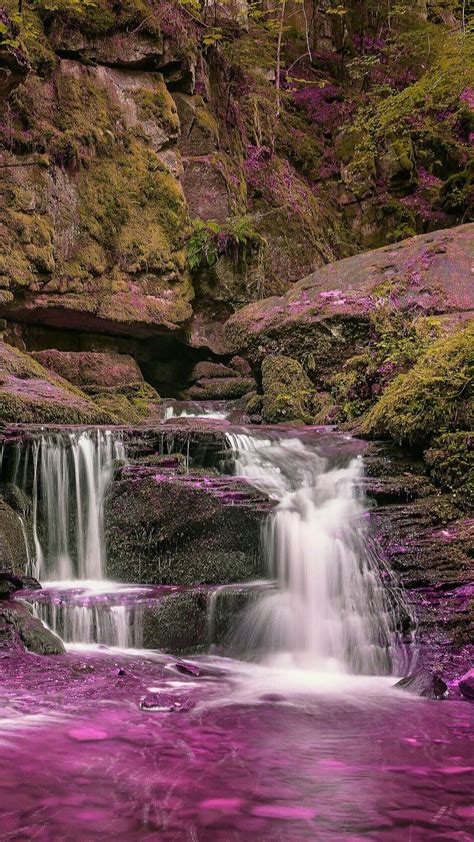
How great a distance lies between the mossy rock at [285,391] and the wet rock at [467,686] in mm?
6725

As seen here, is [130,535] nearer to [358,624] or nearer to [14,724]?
[358,624]

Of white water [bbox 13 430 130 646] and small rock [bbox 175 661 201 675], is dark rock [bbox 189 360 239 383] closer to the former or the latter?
white water [bbox 13 430 130 646]

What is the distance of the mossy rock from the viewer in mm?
10945

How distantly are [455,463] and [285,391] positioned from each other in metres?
5.06

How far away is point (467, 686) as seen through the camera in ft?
14.0

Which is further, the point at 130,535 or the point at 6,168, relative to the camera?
the point at 6,168


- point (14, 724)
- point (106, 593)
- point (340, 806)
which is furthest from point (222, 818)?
point (106, 593)

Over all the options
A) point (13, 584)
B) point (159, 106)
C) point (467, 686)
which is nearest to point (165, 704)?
point (467, 686)

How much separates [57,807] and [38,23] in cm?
1378

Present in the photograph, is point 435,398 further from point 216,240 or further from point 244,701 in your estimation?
point 216,240

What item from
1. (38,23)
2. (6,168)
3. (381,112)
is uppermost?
(38,23)

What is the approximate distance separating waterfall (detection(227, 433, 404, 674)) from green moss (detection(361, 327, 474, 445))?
649mm

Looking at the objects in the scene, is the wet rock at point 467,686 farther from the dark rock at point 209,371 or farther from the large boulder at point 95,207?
the dark rock at point 209,371

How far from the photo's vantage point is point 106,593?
612cm
